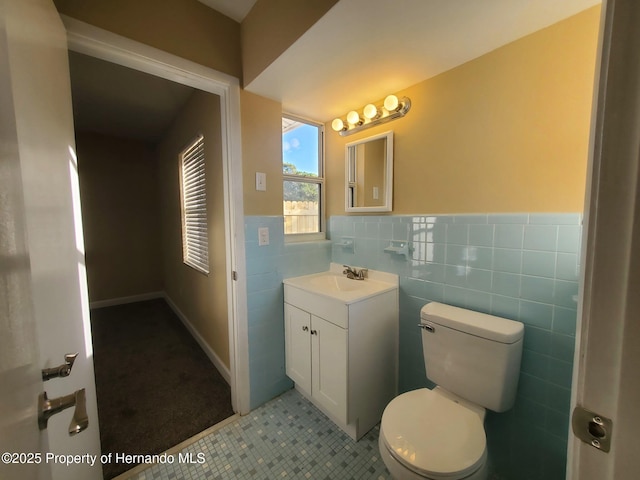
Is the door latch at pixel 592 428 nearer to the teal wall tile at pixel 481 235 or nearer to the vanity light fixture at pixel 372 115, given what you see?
the teal wall tile at pixel 481 235

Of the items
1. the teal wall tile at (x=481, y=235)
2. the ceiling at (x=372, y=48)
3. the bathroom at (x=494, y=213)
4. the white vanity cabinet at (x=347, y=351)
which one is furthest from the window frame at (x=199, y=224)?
the teal wall tile at (x=481, y=235)

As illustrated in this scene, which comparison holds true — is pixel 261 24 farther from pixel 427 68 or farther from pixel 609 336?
pixel 609 336

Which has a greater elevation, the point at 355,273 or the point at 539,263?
the point at 539,263

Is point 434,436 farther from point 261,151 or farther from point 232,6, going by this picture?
point 232,6

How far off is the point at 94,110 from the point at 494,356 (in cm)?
401

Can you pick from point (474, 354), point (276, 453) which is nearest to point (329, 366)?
point (276, 453)

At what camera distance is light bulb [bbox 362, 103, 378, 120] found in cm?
167

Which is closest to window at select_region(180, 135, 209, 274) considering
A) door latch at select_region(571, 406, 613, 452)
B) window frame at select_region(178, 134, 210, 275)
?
window frame at select_region(178, 134, 210, 275)

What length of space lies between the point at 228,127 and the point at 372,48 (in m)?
0.90

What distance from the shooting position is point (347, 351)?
1393mm

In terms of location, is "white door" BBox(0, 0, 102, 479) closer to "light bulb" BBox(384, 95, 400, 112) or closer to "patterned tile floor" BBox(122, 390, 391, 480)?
"patterned tile floor" BBox(122, 390, 391, 480)

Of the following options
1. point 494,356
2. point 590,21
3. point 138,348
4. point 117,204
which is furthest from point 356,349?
point 117,204

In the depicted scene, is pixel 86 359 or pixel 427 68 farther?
pixel 427 68

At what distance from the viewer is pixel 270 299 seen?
1779mm
